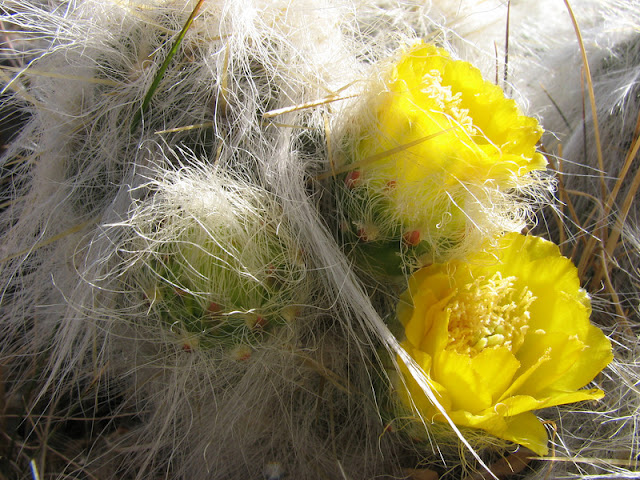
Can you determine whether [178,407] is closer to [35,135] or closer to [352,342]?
[352,342]

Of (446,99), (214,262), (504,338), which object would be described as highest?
(446,99)

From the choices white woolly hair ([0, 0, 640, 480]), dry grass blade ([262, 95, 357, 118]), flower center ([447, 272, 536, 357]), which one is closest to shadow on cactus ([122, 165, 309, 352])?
white woolly hair ([0, 0, 640, 480])

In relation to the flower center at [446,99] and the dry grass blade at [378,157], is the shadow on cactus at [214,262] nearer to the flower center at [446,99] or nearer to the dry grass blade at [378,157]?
the dry grass blade at [378,157]

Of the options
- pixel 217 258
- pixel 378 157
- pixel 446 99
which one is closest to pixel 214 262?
pixel 217 258

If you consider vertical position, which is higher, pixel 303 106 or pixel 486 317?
pixel 303 106

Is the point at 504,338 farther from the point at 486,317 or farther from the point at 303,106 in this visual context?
the point at 303,106

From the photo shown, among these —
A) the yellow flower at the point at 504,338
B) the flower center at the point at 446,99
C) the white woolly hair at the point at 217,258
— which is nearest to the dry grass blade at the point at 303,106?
the white woolly hair at the point at 217,258

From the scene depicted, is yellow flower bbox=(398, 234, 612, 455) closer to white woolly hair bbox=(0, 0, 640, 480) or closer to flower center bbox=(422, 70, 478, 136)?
white woolly hair bbox=(0, 0, 640, 480)
